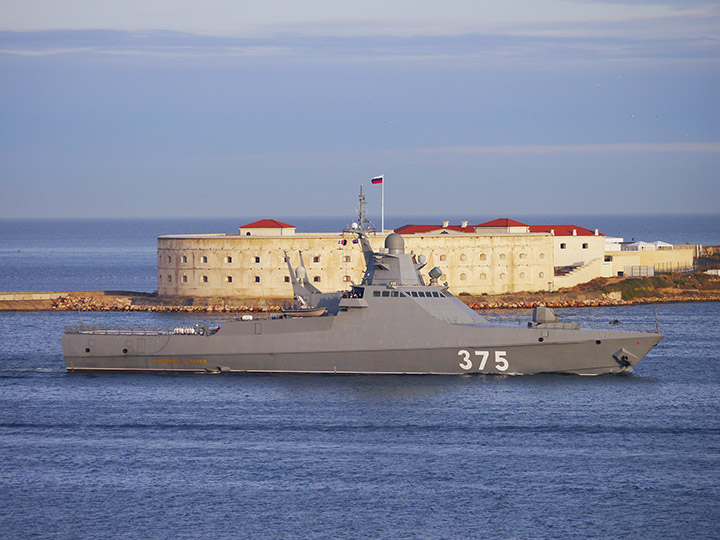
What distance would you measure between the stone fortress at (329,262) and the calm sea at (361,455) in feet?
85.9

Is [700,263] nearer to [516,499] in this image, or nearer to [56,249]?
[516,499]

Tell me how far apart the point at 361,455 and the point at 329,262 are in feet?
131

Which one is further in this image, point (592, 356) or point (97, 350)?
point (97, 350)

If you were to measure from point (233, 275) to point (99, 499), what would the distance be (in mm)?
42934

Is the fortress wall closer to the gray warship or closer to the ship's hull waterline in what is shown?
the gray warship

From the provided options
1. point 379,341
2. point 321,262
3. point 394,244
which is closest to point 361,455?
point 379,341

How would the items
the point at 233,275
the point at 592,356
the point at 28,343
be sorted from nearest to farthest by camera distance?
1. the point at 592,356
2. the point at 28,343
3. the point at 233,275

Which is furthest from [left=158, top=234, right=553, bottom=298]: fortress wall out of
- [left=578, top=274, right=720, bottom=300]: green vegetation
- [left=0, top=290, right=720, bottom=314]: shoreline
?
[left=578, top=274, right=720, bottom=300]: green vegetation

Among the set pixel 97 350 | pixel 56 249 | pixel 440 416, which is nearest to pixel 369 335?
pixel 440 416

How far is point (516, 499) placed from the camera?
2403 cm

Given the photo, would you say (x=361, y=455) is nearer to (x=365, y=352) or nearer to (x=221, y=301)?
(x=365, y=352)

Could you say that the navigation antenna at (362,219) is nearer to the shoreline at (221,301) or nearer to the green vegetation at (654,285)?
the shoreline at (221,301)

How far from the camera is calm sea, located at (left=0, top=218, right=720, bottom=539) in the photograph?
2283 centimetres

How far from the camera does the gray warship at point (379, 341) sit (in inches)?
1468
